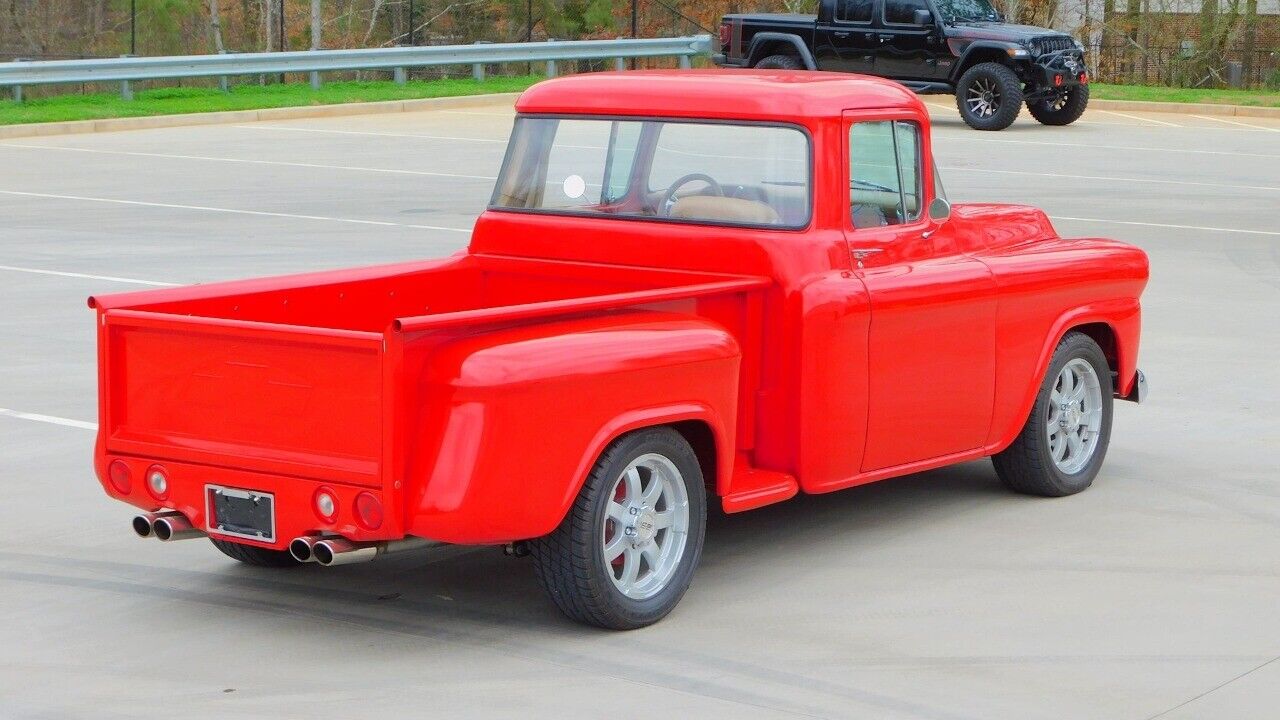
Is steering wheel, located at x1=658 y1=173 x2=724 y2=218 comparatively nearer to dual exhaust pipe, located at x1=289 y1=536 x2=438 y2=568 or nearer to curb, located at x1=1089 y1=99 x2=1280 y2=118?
dual exhaust pipe, located at x1=289 y1=536 x2=438 y2=568

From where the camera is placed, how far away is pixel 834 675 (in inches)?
223

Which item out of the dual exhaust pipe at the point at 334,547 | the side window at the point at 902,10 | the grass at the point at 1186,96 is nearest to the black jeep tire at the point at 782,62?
the side window at the point at 902,10

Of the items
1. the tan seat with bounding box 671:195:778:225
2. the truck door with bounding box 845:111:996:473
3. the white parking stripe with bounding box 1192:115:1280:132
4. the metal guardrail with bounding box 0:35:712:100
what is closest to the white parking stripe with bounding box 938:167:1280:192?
the white parking stripe with bounding box 1192:115:1280:132

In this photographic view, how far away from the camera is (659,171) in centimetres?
733

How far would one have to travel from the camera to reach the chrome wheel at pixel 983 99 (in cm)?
2808

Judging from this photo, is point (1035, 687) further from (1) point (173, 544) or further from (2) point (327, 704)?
(1) point (173, 544)

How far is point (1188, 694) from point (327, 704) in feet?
7.93

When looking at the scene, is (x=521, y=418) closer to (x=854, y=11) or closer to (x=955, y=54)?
(x=955, y=54)

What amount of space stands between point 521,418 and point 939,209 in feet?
8.36

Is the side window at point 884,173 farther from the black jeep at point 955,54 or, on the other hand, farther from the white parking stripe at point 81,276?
the black jeep at point 955,54

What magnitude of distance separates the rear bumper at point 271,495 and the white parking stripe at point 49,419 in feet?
9.84

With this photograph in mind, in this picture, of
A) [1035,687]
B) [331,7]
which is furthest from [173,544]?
[331,7]

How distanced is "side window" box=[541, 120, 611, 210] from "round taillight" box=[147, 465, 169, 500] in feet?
6.63

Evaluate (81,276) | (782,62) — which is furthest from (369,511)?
(782,62)
